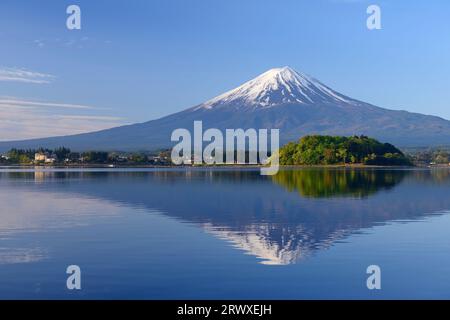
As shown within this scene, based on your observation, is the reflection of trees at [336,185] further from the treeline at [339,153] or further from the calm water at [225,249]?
the treeline at [339,153]

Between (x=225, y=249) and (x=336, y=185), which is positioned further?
(x=336, y=185)

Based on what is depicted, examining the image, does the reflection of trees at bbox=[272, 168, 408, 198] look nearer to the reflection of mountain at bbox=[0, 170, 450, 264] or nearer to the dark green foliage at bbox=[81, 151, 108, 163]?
the reflection of mountain at bbox=[0, 170, 450, 264]

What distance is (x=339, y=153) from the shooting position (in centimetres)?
11156

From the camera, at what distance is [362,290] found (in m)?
12.1

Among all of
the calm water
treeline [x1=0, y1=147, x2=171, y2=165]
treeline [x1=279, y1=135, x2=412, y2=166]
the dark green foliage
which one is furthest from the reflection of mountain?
treeline [x1=0, y1=147, x2=171, y2=165]

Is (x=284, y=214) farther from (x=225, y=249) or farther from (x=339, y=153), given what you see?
(x=339, y=153)

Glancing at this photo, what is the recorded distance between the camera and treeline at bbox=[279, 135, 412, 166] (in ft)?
366

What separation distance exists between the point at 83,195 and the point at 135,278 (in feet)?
75.6

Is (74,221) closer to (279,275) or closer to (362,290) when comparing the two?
(279,275)

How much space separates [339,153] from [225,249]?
318ft

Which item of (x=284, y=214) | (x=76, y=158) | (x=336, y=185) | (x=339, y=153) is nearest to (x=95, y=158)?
(x=76, y=158)

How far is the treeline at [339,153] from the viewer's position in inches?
4387

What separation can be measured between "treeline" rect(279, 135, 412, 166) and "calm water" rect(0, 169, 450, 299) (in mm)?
83266
